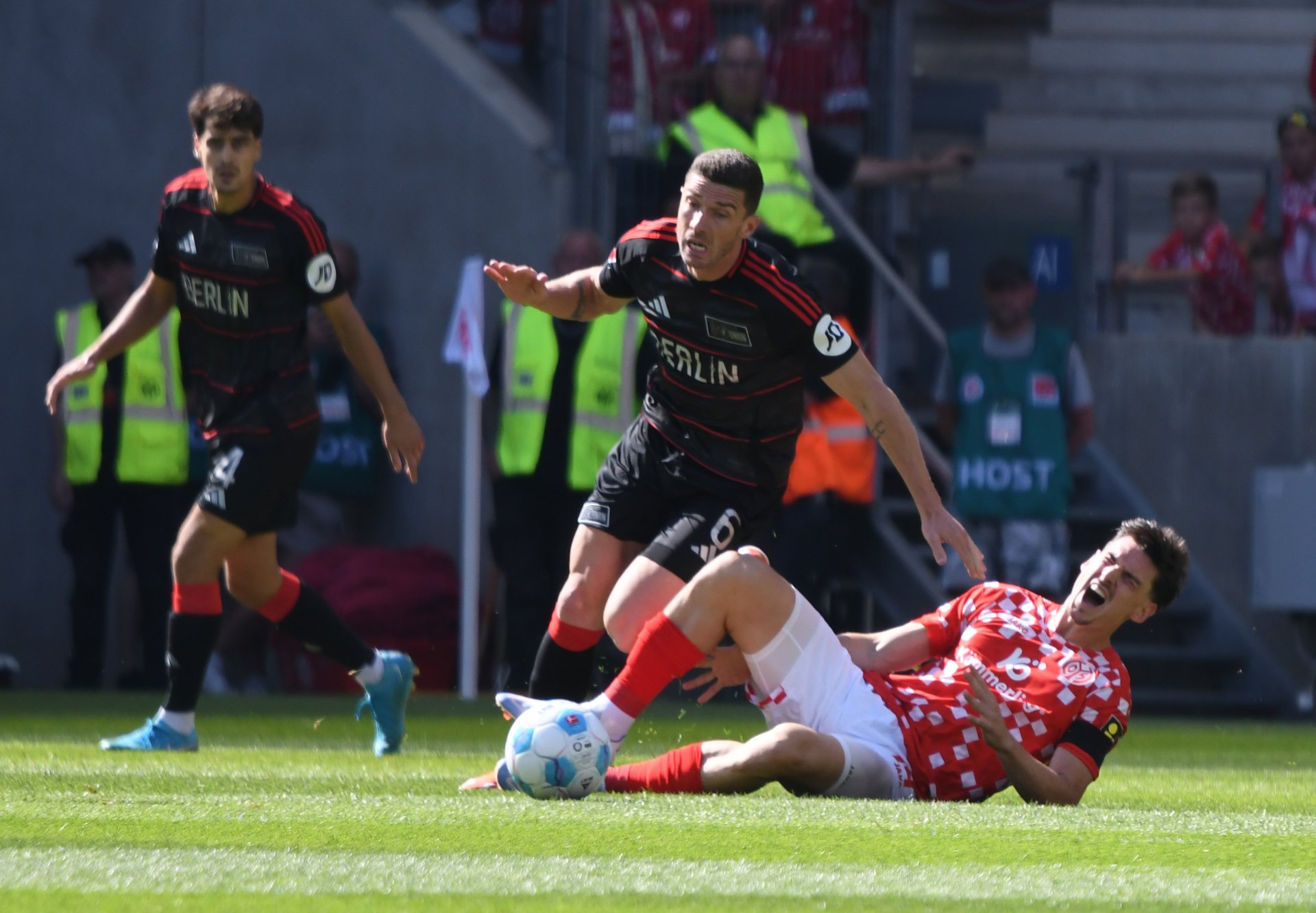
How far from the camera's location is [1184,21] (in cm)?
1639

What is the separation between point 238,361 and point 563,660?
163cm

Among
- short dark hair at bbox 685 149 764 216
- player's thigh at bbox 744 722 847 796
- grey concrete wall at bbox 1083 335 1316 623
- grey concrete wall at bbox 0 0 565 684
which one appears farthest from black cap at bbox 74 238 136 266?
player's thigh at bbox 744 722 847 796

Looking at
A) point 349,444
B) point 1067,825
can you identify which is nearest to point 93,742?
point 1067,825

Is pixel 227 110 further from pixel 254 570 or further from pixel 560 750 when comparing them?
pixel 560 750

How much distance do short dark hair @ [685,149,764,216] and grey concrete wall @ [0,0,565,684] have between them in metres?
6.86

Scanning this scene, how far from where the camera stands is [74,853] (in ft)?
13.9

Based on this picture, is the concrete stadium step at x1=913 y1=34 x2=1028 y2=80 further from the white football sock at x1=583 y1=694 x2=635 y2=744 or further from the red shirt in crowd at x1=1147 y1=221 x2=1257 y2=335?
the white football sock at x1=583 y1=694 x2=635 y2=744

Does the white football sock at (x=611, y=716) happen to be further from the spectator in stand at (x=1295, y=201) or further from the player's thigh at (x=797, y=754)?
the spectator in stand at (x=1295, y=201)

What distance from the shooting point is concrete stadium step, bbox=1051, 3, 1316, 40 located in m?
16.1

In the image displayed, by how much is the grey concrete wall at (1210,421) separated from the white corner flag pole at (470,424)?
13.0 ft

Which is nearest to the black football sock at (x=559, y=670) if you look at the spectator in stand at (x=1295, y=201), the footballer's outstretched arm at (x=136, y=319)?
the footballer's outstretched arm at (x=136, y=319)

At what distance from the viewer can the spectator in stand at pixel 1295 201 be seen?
40.7 feet

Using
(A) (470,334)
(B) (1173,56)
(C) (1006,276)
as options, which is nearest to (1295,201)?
(C) (1006,276)

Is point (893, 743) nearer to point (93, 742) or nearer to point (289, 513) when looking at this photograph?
point (289, 513)
